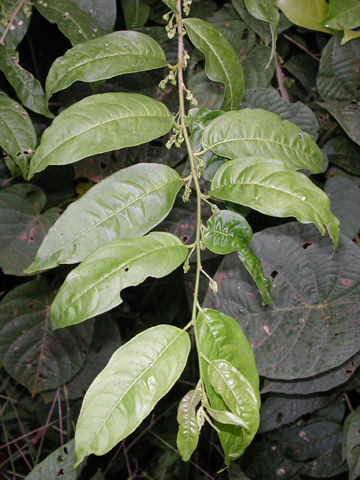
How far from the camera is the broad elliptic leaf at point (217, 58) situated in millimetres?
847

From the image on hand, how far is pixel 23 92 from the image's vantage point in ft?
3.01

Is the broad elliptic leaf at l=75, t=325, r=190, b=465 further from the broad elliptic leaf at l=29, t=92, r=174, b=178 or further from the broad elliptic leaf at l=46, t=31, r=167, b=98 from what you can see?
the broad elliptic leaf at l=46, t=31, r=167, b=98

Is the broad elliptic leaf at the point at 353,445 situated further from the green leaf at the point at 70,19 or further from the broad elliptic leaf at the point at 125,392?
the green leaf at the point at 70,19

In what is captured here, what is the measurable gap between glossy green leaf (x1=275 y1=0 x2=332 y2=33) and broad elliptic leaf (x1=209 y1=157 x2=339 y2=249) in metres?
0.60

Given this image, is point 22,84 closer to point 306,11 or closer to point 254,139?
point 254,139

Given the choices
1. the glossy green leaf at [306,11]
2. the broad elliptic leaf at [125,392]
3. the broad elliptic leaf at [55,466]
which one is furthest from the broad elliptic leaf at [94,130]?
the broad elliptic leaf at [55,466]

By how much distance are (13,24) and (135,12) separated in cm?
31

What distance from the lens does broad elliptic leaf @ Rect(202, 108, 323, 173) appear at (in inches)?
29.6

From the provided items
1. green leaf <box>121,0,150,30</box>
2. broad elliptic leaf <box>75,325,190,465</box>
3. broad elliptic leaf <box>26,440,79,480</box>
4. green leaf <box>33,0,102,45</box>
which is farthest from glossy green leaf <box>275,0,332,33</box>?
broad elliptic leaf <box>26,440,79,480</box>

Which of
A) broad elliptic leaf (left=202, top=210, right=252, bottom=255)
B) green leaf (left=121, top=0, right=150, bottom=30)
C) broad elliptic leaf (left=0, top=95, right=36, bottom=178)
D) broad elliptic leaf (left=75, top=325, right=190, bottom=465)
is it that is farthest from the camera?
green leaf (left=121, top=0, right=150, bottom=30)

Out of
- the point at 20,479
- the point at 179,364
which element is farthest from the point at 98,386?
the point at 20,479

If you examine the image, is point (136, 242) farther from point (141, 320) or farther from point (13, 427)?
point (13, 427)

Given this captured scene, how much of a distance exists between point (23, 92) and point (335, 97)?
0.80 m

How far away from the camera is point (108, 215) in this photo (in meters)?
0.64
